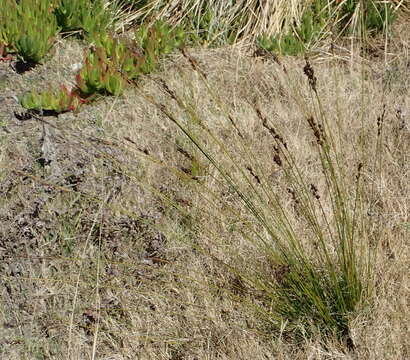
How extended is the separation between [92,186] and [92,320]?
786 mm

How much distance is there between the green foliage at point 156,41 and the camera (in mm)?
4047

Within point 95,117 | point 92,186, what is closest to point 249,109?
point 95,117

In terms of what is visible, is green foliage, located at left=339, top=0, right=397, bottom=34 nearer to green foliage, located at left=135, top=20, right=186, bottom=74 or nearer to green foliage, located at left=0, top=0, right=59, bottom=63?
green foliage, located at left=135, top=20, right=186, bottom=74

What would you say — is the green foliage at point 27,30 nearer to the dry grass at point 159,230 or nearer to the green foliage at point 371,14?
the dry grass at point 159,230

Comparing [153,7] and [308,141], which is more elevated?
[153,7]

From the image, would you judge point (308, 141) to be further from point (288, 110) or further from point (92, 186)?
point (92, 186)

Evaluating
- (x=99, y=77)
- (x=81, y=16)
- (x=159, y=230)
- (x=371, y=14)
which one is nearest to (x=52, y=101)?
(x=99, y=77)

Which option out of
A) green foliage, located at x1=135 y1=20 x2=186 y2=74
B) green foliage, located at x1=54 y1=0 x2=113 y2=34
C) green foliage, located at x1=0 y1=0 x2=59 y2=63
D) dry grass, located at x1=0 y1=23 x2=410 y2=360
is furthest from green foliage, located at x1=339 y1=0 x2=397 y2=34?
green foliage, located at x1=0 y1=0 x2=59 y2=63

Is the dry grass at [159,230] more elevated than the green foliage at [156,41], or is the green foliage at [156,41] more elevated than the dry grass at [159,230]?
the green foliage at [156,41]

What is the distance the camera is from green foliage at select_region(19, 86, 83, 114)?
3498mm

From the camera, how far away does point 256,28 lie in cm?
464

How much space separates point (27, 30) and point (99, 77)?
23.5 inches

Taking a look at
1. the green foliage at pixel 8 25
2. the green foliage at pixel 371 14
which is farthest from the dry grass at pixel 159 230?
the green foliage at pixel 371 14

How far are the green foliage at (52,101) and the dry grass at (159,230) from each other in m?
0.08
